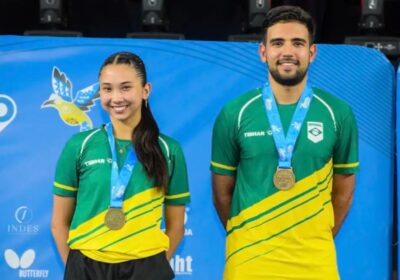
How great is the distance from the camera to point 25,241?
3.42 meters

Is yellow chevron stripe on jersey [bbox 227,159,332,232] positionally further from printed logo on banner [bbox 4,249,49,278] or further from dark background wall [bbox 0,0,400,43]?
dark background wall [bbox 0,0,400,43]

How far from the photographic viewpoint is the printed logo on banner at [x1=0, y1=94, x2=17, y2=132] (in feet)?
11.3

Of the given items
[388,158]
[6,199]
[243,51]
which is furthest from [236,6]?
[6,199]

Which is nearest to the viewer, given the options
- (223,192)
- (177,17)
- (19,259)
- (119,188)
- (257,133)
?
(119,188)

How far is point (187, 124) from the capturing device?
3445 millimetres

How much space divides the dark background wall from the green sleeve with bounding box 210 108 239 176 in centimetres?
292

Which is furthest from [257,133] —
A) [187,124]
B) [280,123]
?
[187,124]

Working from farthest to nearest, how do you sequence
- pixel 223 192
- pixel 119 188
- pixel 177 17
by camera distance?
pixel 177 17 < pixel 223 192 < pixel 119 188

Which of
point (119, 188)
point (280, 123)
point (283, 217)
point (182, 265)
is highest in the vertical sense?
point (280, 123)

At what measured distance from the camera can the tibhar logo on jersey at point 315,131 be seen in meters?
2.50

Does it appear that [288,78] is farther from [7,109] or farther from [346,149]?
[7,109]

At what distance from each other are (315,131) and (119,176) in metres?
0.78

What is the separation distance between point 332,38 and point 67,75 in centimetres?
268

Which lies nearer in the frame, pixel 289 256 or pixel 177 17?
pixel 289 256
